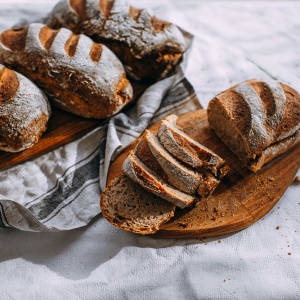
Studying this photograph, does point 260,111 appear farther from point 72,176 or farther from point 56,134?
point 56,134

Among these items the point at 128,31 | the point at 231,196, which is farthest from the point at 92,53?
the point at 231,196

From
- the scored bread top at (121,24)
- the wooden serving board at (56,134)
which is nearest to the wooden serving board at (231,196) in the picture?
the wooden serving board at (56,134)

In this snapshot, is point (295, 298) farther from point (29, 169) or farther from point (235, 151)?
point (29, 169)

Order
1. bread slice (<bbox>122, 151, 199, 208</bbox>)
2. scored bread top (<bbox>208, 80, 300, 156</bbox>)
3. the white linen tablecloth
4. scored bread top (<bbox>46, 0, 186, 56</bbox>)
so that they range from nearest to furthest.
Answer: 1. the white linen tablecloth
2. bread slice (<bbox>122, 151, 199, 208</bbox>)
3. scored bread top (<bbox>208, 80, 300, 156</bbox>)
4. scored bread top (<bbox>46, 0, 186, 56</bbox>)

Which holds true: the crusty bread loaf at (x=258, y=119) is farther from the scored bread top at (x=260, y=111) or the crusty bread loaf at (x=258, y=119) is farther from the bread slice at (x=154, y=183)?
the bread slice at (x=154, y=183)

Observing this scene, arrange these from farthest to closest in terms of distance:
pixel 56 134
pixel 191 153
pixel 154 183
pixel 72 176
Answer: pixel 56 134 → pixel 72 176 → pixel 191 153 → pixel 154 183

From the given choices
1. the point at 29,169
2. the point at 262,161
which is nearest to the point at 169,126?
the point at 262,161

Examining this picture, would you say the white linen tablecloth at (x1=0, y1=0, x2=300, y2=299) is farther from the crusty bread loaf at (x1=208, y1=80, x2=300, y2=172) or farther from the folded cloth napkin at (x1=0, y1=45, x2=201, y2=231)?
the crusty bread loaf at (x1=208, y1=80, x2=300, y2=172)

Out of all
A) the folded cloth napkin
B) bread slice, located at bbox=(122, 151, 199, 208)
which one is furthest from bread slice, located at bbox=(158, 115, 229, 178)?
the folded cloth napkin
